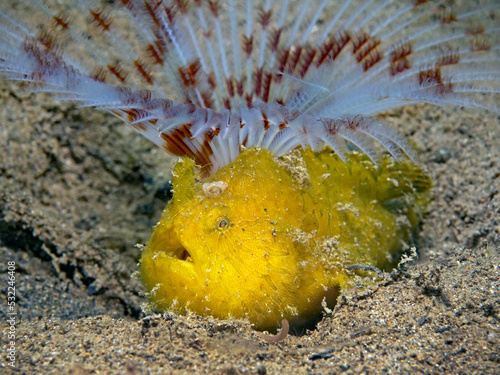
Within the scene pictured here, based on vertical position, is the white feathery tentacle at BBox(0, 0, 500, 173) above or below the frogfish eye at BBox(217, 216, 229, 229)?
above

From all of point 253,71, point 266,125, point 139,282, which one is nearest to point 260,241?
point 266,125

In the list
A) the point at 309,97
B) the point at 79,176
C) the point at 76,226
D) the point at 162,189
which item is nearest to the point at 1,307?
the point at 76,226

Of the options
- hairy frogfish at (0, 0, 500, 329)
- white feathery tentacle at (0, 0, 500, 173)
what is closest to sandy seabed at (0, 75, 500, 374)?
hairy frogfish at (0, 0, 500, 329)

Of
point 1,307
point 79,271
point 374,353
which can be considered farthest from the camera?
point 79,271

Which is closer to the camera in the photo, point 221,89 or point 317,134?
point 317,134

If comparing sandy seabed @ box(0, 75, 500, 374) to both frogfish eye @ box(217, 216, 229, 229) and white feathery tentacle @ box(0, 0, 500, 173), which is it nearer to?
frogfish eye @ box(217, 216, 229, 229)

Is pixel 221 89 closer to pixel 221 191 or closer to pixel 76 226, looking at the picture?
pixel 221 191

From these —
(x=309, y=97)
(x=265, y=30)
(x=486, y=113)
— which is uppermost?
(x=486, y=113)
